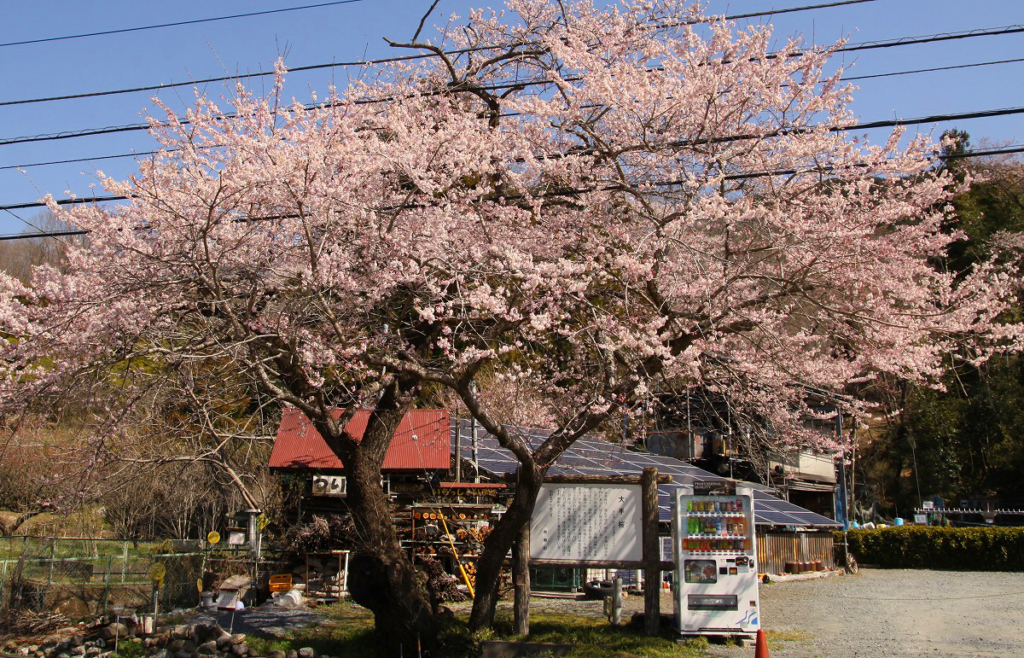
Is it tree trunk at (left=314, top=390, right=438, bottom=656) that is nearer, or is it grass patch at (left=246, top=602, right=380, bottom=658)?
tree trunk at (left=314, top=390, right=438, bottom=656)

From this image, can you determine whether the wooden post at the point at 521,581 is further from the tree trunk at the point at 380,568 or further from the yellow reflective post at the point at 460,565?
the yellow reflective post at the point at 460,565

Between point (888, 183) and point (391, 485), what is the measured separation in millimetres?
10973

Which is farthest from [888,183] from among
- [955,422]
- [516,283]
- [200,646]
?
[955,422]

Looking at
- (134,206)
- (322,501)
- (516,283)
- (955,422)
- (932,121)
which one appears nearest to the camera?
(932,121)

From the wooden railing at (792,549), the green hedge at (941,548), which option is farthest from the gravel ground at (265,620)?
the green hedge at (941,548)

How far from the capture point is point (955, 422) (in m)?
28.4

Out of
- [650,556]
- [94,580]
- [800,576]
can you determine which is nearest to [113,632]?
[94,580]

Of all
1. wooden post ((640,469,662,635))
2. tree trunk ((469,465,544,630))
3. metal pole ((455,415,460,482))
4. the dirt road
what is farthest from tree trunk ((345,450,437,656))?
metal pole ((455,415,460,482))

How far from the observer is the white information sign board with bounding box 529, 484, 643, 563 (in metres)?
9.91

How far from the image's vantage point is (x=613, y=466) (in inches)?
650

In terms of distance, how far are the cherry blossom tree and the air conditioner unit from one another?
194 inches

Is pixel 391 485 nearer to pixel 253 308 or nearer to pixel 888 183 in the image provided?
pixel 253 308

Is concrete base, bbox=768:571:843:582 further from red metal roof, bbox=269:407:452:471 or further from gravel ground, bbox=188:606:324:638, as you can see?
gravel ground, bbox=188:606:324:638

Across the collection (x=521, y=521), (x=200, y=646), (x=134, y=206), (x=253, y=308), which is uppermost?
(x=134, y=206)
